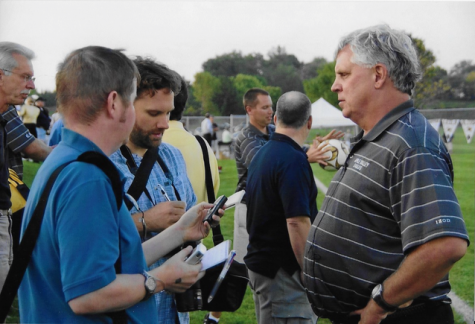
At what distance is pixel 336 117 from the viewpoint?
27203mm

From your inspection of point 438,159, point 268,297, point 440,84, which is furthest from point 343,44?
point 440,84

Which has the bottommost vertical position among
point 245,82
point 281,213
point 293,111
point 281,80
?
point 245,82

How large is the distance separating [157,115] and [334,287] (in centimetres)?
124

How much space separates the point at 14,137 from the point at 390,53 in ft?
9.93

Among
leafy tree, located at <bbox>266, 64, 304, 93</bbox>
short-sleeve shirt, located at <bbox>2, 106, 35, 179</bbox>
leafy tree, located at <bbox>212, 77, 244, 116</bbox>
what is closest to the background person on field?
short-sleeve shirt, located at <bbox>2, 106, 35, 179</bbox>

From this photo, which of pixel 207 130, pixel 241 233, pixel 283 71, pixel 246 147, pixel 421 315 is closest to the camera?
pixel 421 315

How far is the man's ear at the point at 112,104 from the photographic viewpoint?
5.16 ft

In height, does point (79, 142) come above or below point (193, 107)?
above

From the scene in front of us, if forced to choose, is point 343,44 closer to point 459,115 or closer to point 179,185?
point 179,185

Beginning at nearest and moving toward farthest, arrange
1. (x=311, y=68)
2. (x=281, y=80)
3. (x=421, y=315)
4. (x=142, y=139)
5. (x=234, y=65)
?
(x=421, y=315), (x=142, y=139), (x=281, y=80), (x=311, y=68), (x=234, y=65)

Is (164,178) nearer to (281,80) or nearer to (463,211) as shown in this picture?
(463,211)

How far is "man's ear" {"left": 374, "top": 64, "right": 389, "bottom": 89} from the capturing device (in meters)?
2.24

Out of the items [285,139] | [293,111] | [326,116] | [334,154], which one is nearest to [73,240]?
[285,139]

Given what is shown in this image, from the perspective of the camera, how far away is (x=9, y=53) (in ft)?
11.8
